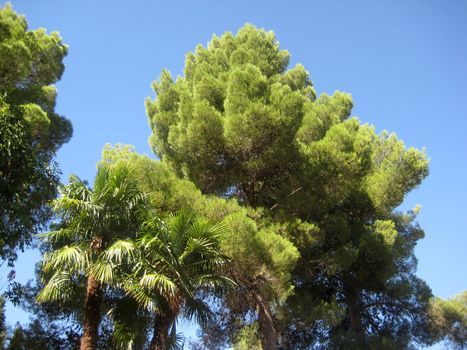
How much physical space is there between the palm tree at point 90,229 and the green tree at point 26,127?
0.72 meters

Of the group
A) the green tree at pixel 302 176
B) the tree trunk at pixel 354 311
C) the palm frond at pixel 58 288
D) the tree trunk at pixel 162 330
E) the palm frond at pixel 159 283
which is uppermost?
the green tree at pixel 302 176

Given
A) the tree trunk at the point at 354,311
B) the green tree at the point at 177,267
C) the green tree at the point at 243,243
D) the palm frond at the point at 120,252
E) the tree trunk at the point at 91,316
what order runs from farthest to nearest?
the tree trunk at the point at 354,311
the green tree at the point at 243,243
the green tree at the point at 177,267
the palm frond at the point at 120,252
the tree trunk at the point at 91,316

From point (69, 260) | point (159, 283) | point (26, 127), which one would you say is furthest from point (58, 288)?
point (26, 127)

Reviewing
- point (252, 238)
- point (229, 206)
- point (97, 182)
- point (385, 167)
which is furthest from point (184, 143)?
point (385, 167)

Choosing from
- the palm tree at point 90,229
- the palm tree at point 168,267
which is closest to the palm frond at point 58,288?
the palm tree at point 90,229

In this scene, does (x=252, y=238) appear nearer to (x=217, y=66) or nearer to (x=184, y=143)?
(x=184, y=143)

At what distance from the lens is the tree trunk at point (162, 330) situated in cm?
753

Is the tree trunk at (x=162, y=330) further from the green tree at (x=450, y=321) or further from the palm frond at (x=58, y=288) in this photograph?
the green tree at (x=450, y=321)

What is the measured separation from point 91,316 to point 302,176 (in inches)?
260

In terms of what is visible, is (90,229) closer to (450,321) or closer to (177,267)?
(177,267)

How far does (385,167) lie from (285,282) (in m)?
5.56

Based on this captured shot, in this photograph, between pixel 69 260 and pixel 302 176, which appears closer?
pixel 69 260

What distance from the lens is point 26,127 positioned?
799cm

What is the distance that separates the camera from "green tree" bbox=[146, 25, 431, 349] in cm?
1133
